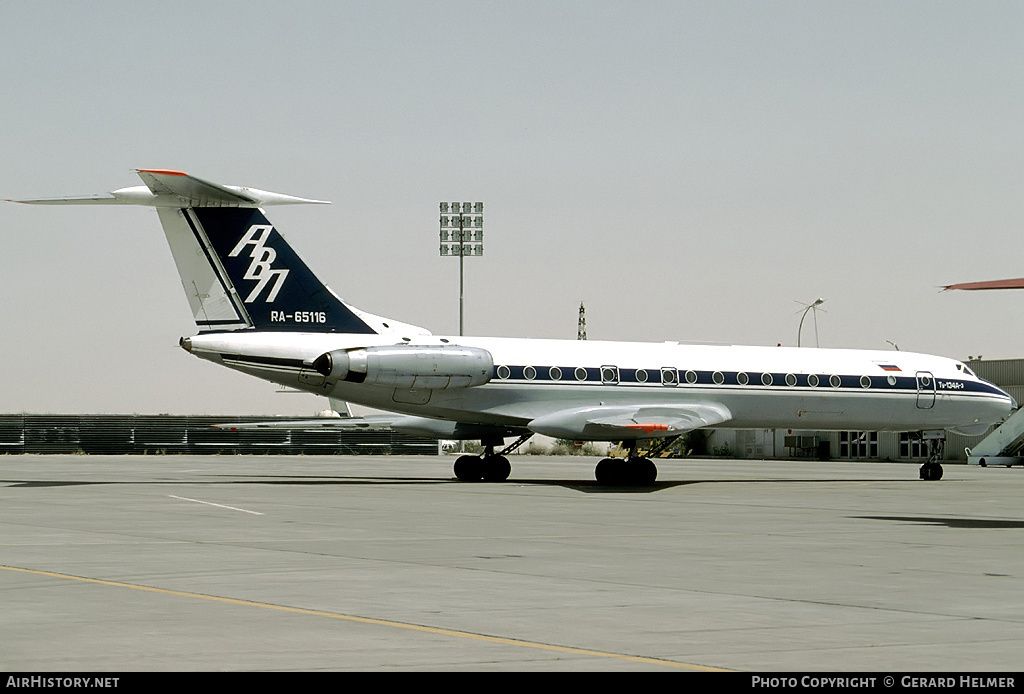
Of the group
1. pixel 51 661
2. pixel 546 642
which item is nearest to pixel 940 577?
pixel 546 642

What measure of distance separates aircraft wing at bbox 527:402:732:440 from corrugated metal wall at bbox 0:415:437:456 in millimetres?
35462

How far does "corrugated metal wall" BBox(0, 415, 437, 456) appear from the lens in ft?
212

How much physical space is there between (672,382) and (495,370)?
16.1ft

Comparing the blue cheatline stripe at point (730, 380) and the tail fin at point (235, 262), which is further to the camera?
the blue cheatline stripe at point (730, 380)

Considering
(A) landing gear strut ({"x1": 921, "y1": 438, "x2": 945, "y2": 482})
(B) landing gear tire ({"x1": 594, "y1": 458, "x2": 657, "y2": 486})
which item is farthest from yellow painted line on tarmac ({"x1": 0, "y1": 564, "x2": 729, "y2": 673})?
(A) landing gear strut ({"x1": 921, "y1": 438, "x2": 945, "y2": 482})

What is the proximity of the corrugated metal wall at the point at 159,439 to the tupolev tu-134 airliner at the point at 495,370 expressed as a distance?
31220 mm

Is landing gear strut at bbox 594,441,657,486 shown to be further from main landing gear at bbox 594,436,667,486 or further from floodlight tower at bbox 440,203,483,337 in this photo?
floodlight tower at bbox 440,203,483,337

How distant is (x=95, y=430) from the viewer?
65.6m

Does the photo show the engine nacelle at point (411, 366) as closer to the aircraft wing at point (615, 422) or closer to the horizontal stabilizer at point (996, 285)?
the aircraft wing at point (615, 422)

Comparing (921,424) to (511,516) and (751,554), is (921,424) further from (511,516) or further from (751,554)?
(751,554)

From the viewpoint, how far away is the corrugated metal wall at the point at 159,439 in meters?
64.6

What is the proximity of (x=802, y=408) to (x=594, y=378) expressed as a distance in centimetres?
630

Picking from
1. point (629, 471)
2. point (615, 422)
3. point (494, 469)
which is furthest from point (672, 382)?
point (494, 469)

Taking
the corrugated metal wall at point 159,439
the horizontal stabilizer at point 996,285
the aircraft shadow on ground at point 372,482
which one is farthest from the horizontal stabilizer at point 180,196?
the corrugated metal wall at point 159,439
